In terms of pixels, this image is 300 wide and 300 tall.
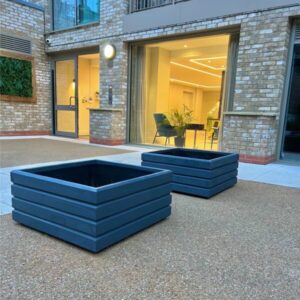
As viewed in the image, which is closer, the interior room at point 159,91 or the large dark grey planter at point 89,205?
the large dark grey planter at point 89,205

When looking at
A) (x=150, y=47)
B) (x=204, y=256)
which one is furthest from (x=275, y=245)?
(x=150, y=47)

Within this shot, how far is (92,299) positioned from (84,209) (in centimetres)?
54

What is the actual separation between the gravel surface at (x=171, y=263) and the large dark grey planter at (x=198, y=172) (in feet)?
1.63

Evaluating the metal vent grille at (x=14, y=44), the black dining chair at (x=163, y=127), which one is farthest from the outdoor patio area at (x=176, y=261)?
the metal vent grille at (x=14, y=44)

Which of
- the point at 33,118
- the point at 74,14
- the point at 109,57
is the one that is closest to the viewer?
the point at 109,57

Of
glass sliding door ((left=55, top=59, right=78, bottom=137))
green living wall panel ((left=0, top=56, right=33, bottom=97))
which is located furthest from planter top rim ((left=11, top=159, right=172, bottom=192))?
green living wall panel ((left=0, top=56, right=33, bottom=97))

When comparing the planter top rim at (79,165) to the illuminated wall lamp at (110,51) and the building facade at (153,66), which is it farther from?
the illuminated wall lamp at (110,51)

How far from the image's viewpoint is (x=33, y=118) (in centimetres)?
835

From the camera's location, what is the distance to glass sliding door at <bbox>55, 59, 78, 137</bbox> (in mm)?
8172

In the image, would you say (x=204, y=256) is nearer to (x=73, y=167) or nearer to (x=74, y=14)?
(x=73, y=167)

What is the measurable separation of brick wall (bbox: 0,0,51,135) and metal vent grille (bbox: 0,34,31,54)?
131 mm

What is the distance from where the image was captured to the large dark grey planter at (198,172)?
9.07ft

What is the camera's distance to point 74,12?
7637mm

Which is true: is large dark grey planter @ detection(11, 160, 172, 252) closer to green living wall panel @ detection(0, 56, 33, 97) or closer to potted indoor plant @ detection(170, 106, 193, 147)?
potted indoor plant @ detection(170, 106, 193, 147)
